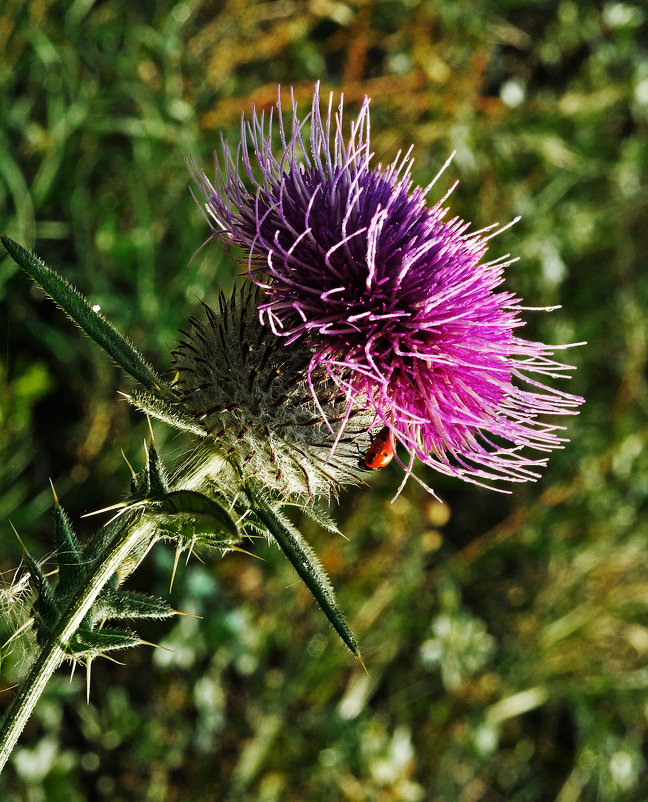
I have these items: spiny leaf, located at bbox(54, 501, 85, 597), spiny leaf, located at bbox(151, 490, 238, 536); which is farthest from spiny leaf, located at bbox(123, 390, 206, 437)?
spiny leaf, located at bbox(54, 501, 85, 597)

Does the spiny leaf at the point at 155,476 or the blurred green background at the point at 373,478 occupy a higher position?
the spiny leaf at the point at 155,476

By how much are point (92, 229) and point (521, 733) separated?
3.99m

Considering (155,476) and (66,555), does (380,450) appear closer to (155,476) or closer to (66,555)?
(155,476)

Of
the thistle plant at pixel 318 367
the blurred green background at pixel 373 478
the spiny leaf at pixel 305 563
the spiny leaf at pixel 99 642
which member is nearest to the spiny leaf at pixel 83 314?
the thistle plant at pixel 318 367

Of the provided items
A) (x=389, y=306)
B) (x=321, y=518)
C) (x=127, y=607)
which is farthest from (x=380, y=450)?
(x=127, y=607)

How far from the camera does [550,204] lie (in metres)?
4.86

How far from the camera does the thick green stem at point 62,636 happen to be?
63.3 inches

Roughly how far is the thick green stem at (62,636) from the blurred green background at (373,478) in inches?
47.2

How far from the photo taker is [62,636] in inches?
65.4

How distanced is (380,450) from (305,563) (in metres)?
0.47

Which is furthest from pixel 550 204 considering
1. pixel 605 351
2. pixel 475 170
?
pixel 605 351

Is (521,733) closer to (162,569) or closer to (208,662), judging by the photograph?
(208,662)

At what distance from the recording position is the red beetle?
2.03m

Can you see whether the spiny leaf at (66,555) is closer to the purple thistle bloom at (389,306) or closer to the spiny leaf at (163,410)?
the spiny leaf at (163,410)
